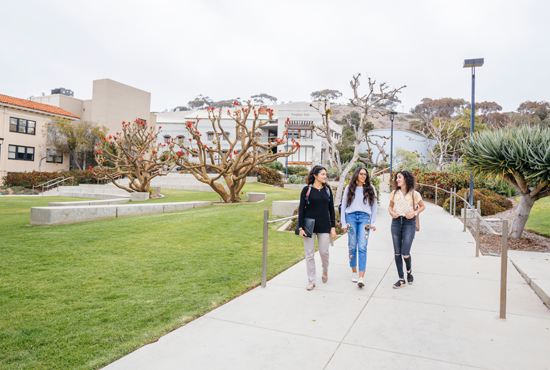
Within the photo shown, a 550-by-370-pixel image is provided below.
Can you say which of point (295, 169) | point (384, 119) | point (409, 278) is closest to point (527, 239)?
point (409, 278)

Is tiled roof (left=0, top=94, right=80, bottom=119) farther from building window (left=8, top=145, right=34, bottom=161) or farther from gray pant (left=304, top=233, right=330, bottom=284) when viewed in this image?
gray pant (left=304, top=233, right=330, bottom=284)

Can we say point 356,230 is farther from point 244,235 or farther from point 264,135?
point 264,135

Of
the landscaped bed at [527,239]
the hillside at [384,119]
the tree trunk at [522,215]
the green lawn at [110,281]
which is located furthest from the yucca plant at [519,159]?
the hillside at [384,119]

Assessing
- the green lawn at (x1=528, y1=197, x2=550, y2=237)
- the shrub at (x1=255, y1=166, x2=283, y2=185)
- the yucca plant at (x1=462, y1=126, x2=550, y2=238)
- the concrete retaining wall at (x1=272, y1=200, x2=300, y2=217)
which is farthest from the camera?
the shrub at (x1=255, y1=166, x2=283, y2=185)

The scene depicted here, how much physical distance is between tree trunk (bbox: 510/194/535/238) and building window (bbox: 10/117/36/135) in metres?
40.9

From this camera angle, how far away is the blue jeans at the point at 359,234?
5.39 metres

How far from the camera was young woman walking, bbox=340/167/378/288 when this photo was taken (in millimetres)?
5391

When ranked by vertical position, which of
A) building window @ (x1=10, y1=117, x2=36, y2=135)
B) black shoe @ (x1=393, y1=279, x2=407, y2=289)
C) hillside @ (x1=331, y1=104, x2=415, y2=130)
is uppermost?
hillside @ (x1=331, y1=104, x2=415, y2=130)

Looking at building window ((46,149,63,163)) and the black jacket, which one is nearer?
the black jacket

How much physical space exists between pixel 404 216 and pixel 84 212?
9595 millimetres

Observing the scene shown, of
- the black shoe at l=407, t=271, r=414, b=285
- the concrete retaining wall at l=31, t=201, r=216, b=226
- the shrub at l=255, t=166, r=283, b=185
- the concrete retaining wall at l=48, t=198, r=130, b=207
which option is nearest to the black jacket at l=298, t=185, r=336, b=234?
the black shoe at l=407, t=271, r=414, b=285

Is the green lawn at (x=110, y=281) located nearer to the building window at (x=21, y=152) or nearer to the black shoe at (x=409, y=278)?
the black shoe at (x=409, y=278)

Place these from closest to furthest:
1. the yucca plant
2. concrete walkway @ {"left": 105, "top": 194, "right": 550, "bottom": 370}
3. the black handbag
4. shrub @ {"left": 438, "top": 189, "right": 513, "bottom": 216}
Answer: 1. concrete walkway @ {"left": 105, "top": 194, "right": 550, "bottom": 370}
2. the black handbag
3. the yucca plant
4. shrub @ {"left": 438, "top": 189, "right": 513, "bottom": 216}

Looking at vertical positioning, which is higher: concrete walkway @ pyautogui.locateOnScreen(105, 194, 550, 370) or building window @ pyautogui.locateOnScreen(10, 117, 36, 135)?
building window @ pyautogui.locateOnScreen(10, 117, 36, 135)
